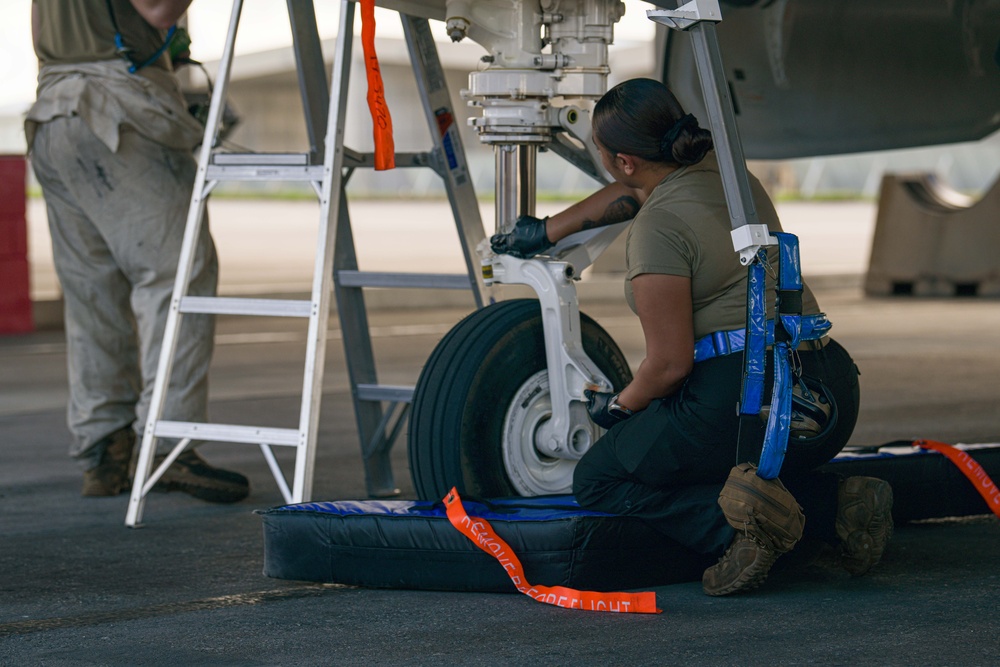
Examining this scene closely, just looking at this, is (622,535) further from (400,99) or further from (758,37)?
(400,99)

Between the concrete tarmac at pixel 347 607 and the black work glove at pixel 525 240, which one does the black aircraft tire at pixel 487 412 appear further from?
the concrete tarmac at pixel 347 607

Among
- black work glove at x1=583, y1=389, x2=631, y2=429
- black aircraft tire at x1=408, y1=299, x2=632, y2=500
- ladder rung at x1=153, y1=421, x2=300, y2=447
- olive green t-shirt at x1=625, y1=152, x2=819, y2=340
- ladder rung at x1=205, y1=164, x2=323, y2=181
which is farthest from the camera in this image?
ladder rung at x1=205, y1=164, x2=323, y2=181

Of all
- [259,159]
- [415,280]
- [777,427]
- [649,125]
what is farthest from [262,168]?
[777,427]

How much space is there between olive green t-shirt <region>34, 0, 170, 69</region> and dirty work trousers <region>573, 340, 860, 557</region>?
2.37 meters

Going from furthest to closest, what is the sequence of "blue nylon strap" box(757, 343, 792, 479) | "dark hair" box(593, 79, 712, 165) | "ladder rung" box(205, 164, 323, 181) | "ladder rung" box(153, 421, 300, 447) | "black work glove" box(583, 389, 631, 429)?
"ladder rung" box(205, 164, 323, 181)
"ladder rung" box(153, 421, 300, 447)
"black work glove" box(583, 389, 631, 429)
"dark hair" box(593, 79, 712, 165)
"blue nylon strap" box(757, 343, 792, 479)

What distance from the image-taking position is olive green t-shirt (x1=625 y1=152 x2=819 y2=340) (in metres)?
3.65

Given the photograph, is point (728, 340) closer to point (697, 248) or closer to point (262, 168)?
point (697, 248)

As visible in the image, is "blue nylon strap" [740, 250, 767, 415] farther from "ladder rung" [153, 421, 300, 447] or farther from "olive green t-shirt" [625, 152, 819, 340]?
"ladder rung" [153, 421, 300, 447]

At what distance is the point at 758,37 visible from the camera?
266 inches

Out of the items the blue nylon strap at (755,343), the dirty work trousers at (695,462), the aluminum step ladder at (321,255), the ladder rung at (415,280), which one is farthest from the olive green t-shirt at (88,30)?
the blue nylon strap at (755,343)

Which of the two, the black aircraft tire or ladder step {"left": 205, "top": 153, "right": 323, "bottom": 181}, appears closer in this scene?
the black aircraft tire

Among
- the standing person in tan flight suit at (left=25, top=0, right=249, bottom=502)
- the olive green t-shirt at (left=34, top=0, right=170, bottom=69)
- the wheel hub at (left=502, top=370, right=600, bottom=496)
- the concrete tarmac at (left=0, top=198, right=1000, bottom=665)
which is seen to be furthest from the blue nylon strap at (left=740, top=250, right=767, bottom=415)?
the olive green t-shirt at (left=34, top=0, right=170, bottom=69)

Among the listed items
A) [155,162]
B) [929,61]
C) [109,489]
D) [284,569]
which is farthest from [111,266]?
[929,61]

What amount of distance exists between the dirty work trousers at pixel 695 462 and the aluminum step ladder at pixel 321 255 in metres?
1.07
